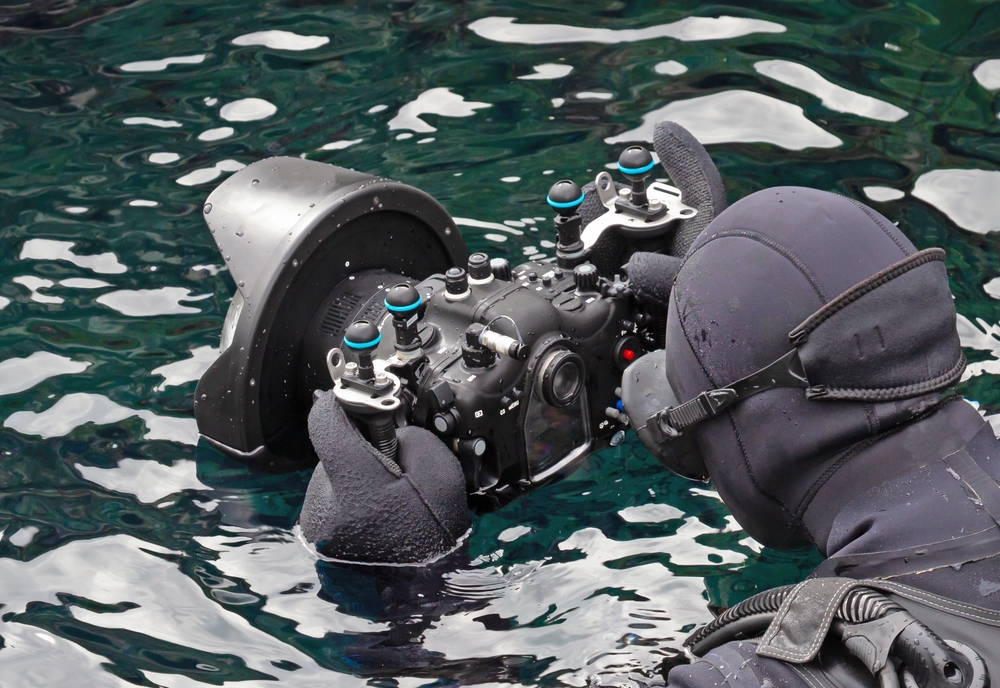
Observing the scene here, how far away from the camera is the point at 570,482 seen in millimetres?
3799

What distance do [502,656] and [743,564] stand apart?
809 millimetres

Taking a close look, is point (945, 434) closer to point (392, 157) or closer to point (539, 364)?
point (539, 364)

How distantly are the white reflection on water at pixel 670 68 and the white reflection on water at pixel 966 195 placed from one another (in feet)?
4.68

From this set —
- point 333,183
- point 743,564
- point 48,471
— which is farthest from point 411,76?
point 743,564

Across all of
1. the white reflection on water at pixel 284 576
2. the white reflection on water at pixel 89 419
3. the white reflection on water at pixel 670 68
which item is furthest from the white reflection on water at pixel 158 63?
the white reflection on water at pixel 284 576

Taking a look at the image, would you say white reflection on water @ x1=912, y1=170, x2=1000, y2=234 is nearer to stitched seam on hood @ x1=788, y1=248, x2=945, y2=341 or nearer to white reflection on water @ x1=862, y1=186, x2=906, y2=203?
white reflection on water @ x1=862, y1=186, x2=906, y2=203

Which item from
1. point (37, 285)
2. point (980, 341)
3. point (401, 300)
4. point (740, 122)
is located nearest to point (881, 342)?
point (401, 300)

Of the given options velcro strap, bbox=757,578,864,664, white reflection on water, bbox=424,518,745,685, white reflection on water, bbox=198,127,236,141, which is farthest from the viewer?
white reflection on water, bbox=198,127,236,141

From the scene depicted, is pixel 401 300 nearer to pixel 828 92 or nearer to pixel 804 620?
pixel 804 620

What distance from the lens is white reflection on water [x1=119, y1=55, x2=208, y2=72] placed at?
20.5ft

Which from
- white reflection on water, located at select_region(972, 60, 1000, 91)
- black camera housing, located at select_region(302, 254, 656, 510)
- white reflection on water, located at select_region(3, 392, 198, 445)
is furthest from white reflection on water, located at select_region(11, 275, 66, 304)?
white reflection on water, located at select_region(972, 60, 1000, 91)

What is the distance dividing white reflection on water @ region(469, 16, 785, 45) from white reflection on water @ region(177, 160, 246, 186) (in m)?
1.66

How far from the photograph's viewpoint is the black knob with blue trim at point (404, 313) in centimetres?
333

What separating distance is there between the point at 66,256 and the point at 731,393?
3587mm
